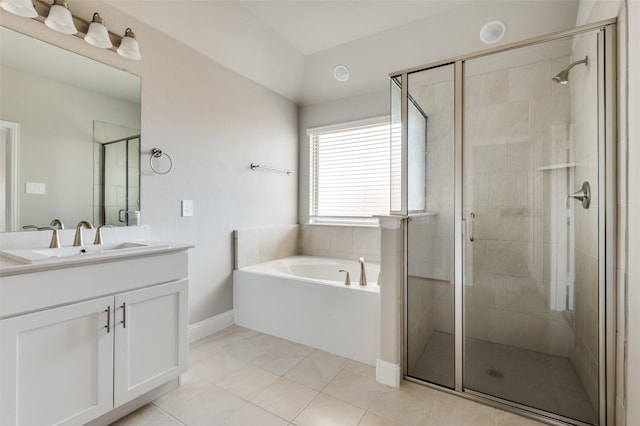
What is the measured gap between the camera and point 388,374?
186 centimetres

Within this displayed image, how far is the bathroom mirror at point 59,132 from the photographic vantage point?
5.12 feet

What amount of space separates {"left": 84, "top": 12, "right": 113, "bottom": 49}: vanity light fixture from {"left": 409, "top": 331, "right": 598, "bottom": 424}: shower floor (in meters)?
2.76

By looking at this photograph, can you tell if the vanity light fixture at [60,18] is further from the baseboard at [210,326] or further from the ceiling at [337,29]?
the baseboard at [210,326]

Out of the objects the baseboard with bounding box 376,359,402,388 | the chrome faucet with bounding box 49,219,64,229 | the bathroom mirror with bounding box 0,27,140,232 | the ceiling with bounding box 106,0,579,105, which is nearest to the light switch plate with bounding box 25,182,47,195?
the bathroom mirror with bounding box 0,27,140,232

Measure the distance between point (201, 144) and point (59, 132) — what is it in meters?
0.92

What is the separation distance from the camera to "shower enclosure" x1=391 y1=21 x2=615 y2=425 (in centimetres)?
165

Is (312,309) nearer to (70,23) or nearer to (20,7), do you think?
(70,23)

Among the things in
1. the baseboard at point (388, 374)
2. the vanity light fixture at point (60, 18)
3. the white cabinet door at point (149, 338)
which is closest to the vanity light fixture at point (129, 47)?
the vanity light fixture at point (60, 18)

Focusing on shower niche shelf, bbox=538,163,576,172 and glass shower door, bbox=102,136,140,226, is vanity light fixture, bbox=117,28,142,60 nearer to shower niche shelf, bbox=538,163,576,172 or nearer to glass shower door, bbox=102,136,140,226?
glass shower door, bbox=102,136,140,226

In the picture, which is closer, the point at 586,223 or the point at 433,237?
the point at 586,223

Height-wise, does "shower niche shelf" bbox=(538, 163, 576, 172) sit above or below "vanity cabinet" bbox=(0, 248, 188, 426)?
above

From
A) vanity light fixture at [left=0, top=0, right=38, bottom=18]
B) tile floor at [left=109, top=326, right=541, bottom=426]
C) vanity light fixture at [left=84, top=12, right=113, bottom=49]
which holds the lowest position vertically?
tile floor at [left=109, top=326, right=541, bottom=426]

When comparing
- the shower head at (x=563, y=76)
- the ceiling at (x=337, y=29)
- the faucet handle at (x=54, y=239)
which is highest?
the ceiling at (x=337, y=29)

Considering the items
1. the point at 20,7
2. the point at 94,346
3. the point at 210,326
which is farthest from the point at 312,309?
the point at 20,7
